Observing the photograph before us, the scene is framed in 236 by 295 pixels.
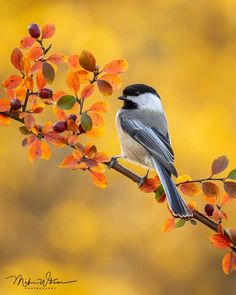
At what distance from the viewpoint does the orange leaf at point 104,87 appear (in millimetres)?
1521

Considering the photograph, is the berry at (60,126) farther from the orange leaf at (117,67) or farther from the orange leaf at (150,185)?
→ the orange leaf at (150,185)

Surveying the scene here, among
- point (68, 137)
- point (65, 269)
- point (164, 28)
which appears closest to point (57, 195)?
point (65, 269)

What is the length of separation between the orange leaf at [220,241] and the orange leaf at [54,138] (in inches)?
17.4

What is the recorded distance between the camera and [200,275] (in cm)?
429

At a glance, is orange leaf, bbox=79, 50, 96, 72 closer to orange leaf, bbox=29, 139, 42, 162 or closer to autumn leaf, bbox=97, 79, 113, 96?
autumn leaf, bbox=97, 79, 113, 96

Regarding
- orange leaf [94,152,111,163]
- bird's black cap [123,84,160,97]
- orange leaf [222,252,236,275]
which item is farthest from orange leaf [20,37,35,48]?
bird's black cap [123,84,160,97]

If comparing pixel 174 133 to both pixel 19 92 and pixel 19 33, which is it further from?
pixel 19 92

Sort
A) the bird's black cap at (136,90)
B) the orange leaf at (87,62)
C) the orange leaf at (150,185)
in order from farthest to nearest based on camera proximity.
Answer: the bird's black cap at (136,90)
the orange leaf at (150,185)
the orange leaf at (87,62)

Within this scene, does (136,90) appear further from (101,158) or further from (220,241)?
(220,241)

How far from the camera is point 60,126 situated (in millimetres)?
1581

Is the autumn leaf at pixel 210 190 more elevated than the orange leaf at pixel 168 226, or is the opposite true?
the autumn leaf at pixel 210 190

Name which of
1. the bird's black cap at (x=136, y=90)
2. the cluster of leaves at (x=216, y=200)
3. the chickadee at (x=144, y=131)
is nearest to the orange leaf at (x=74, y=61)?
the cluster of leaves at (x=216, y=200)

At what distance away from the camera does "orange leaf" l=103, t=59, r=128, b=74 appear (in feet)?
5.09

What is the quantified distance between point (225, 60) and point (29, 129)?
3319 mm
